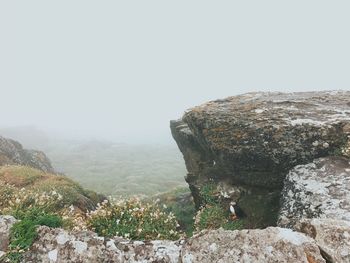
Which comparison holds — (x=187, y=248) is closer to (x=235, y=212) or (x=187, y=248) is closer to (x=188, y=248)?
(x=188, y=248)

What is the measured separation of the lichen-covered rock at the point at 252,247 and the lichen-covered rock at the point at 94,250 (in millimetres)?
616

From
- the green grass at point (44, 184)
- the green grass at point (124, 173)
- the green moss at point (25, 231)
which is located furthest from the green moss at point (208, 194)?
the green grass at point (124, 173)

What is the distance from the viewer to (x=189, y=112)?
19.3 metres

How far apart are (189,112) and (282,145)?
5822 mm

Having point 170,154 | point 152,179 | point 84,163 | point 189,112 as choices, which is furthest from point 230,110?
point 170,154

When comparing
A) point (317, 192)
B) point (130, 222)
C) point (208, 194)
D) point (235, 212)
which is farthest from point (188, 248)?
point (208, 194)

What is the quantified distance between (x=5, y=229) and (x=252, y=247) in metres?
6.57

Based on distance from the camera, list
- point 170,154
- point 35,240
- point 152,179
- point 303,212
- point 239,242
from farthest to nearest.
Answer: point 170,154, point 152,179, point 303,212, point 35,240, point 239,242

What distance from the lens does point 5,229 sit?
984cm

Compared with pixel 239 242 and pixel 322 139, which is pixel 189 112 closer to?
pixel 322 139

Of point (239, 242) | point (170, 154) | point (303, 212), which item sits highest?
point (239, 242)

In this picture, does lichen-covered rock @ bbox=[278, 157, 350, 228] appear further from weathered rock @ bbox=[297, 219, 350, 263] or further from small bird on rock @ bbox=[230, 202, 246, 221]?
small bird on rock @ bbox=[230, 202, 246, 221]

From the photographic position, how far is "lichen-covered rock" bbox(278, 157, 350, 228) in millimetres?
11695

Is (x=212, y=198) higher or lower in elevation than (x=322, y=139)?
lower
